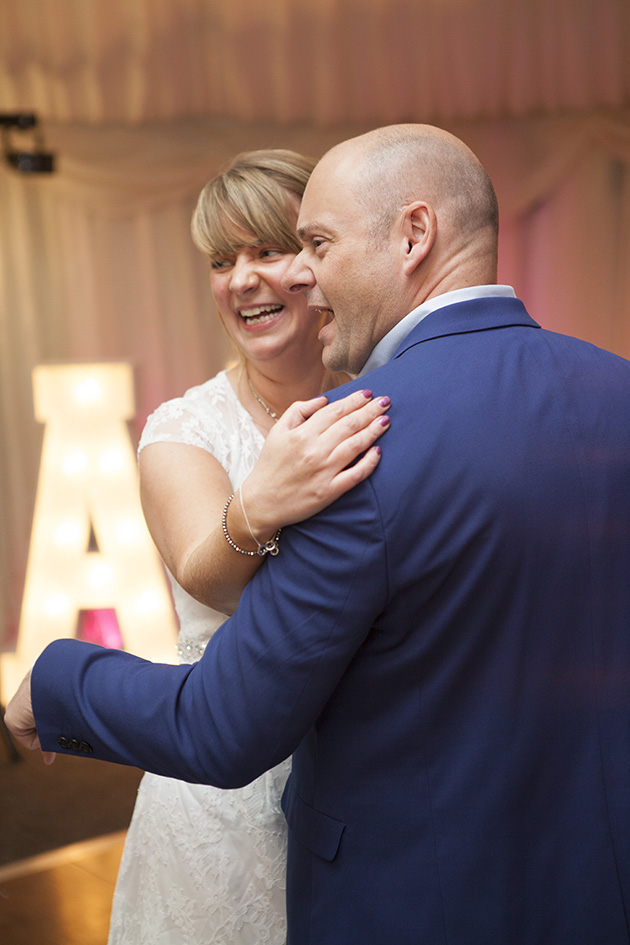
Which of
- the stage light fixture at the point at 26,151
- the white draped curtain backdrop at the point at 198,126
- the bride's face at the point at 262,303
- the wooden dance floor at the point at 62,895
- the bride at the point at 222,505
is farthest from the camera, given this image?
the white draped curtain backdrop at the point at 198,126

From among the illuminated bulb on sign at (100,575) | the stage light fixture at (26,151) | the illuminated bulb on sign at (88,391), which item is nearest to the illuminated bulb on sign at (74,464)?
the illuminated bulb on sign at (88,391)

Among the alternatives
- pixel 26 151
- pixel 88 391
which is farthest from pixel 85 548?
pixel 26 151

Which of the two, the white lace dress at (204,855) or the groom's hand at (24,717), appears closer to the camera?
the groom's hand at (24,717)

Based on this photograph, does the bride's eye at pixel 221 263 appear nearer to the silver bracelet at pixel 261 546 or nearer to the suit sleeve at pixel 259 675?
the silver bracelet at pixel 261 546

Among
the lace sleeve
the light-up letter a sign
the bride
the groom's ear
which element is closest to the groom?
the groom's ear

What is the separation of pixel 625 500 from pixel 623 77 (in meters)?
4.81

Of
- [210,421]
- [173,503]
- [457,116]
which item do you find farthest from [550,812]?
[457,116]

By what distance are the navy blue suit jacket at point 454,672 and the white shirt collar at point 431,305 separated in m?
0.02

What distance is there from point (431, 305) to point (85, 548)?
13.4 ft

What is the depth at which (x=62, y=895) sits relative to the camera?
341 centimetres

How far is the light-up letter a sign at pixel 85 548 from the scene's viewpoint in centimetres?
489

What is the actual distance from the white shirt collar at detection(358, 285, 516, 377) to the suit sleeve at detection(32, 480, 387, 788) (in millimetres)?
280

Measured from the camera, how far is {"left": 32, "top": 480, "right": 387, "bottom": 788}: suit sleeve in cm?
103

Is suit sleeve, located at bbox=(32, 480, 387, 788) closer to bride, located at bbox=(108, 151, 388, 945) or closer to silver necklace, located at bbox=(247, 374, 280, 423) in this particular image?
bride, located at bbox=(108, 151, 388, 945)
